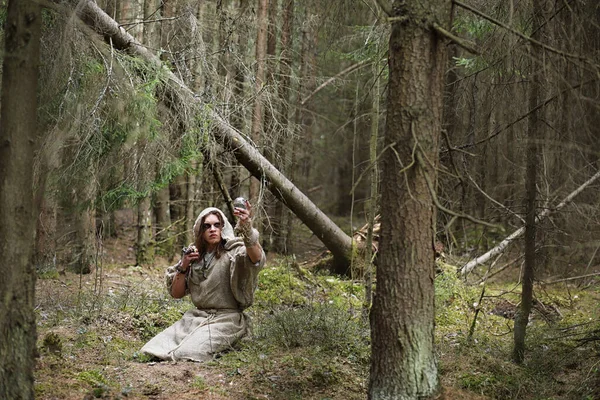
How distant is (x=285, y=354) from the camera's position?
22.6 ft

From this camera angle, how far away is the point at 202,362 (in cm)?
691

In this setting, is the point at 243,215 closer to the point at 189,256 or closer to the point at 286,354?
the point at 189,256

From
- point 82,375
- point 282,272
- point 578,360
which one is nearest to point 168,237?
point 282,272

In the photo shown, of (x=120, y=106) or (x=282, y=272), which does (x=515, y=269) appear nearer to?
(x=282, y=272)

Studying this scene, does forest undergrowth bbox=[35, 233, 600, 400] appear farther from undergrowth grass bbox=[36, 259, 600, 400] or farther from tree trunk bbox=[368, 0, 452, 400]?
tree trunk bbox=[368, 0, 452, 400]

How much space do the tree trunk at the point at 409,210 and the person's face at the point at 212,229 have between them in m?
2.91

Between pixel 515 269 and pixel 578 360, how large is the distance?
23.8ft

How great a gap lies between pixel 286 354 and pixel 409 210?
272cm

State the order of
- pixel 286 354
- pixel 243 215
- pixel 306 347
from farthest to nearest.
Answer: pixel 306 347
pixel 286 354
pixel 243 215

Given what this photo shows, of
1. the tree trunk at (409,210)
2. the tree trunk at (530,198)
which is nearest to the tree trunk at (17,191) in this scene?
the tree trunk at (409,210)

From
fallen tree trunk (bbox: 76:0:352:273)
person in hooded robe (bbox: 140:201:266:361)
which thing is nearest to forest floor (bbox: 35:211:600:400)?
person in hooded robe (bbox: 140:201:266:361)

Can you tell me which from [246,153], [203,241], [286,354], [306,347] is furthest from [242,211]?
[246,153]

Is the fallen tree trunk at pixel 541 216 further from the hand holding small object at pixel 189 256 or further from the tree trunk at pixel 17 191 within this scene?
the tree trunk at pixel 17 191

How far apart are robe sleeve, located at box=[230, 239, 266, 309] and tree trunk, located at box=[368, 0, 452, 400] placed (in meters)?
2.33
